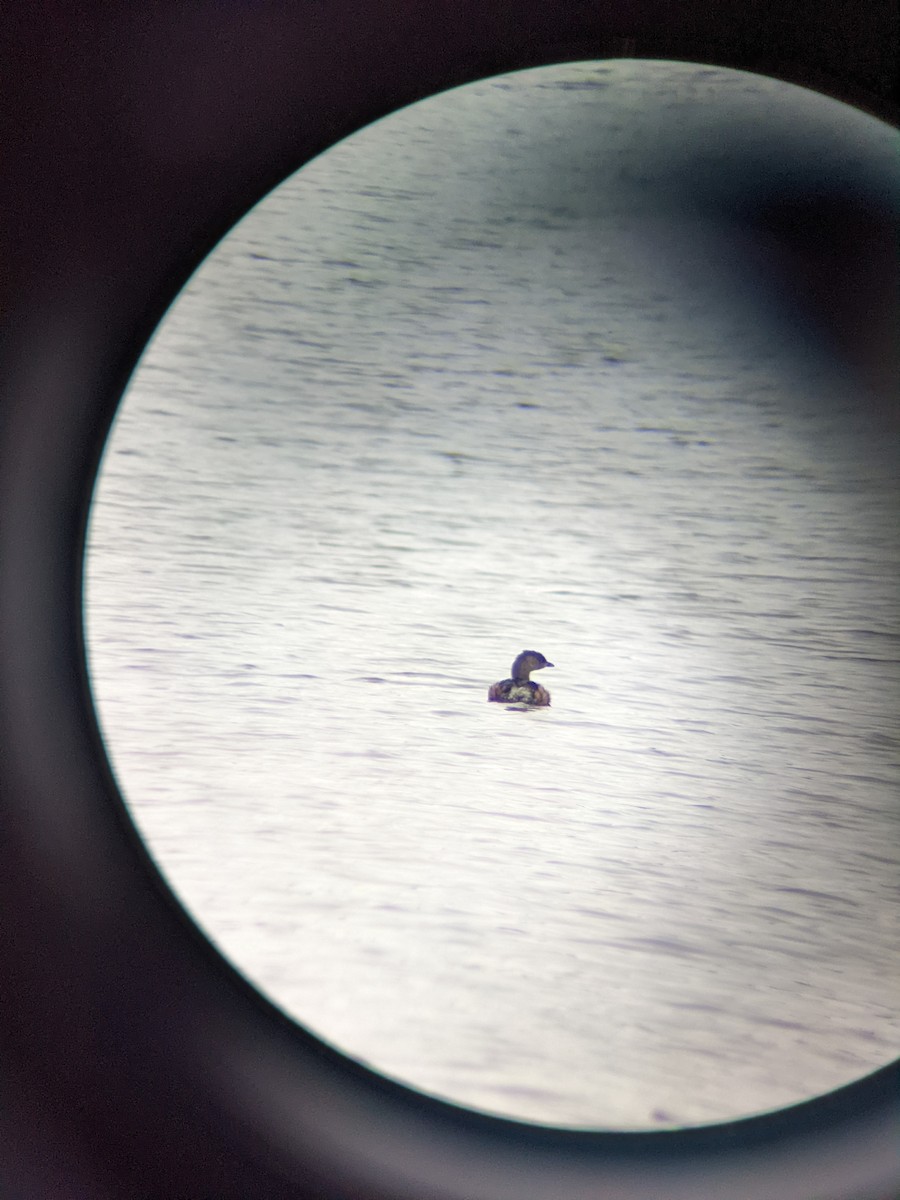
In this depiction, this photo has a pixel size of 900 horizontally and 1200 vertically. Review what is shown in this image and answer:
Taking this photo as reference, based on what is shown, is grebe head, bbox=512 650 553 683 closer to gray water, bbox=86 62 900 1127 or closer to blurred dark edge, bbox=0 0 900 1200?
gray water, bbox=86 62 900 1127

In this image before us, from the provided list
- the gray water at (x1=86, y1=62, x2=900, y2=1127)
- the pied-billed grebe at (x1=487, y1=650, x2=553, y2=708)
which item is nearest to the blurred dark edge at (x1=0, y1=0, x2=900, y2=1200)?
the gray water at (x1=86, y1=62, x2=900, y2=1127)

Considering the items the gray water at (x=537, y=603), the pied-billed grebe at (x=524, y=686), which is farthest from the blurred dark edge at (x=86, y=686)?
the pied-billed grebe at (x=524, y=686)

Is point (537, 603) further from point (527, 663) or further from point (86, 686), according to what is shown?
point (86, 686)

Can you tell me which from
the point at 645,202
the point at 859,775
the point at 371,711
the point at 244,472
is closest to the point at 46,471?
the point at 244,472

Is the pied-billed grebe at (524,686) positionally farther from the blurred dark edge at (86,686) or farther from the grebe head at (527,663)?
the blurred dark edge at (86,686)

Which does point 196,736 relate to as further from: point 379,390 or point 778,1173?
point 778,1173

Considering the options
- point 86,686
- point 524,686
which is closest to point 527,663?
point 524,686
